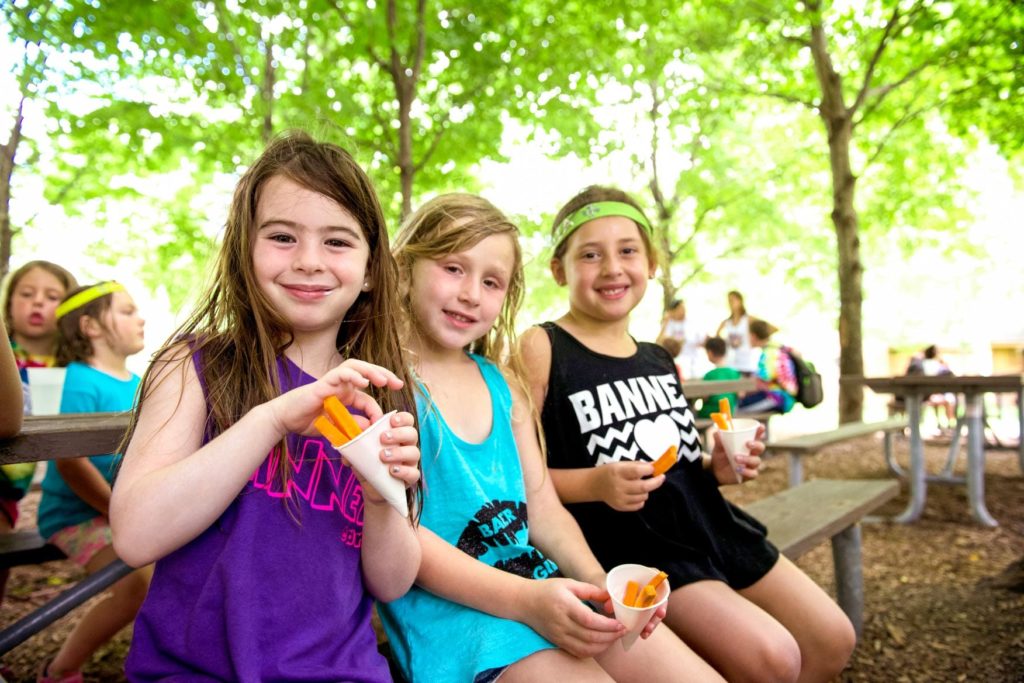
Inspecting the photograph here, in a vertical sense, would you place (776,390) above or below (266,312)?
below

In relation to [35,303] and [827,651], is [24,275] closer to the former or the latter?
[35,303]

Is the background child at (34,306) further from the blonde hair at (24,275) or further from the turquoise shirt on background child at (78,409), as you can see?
the turquoise shirt on background child at (78,409)

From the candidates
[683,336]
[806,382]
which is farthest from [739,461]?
[683,336]

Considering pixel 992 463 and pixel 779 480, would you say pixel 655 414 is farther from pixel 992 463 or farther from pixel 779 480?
pixel 992 463

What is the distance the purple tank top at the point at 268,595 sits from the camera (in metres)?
1.31

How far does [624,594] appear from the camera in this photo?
57.0 inches

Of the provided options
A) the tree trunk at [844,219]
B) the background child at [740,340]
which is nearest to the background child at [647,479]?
the tree trunk at [844,219]

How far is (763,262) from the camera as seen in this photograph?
57.4 ft

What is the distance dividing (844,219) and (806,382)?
313cm

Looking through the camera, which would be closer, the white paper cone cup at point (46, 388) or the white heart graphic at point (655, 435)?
the white heart graphic at point (655, 435)

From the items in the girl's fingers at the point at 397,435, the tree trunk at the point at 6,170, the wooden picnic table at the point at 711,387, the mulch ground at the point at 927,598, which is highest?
the tree trunk at the point at 6,170

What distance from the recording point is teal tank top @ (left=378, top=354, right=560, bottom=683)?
4.92 feet

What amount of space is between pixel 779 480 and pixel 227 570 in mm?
6935

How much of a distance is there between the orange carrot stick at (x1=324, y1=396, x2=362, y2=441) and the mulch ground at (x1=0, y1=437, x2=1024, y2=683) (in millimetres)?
2605
